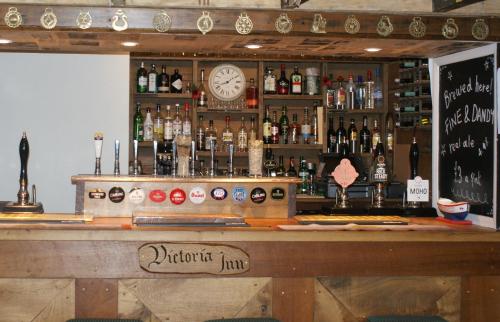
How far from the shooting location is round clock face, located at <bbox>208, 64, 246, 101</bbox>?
740cm

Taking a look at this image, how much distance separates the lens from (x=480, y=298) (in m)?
4.01

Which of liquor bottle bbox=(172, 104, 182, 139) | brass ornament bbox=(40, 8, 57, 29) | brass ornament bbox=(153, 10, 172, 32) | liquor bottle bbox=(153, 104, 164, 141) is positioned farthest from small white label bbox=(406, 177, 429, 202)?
liquor bottle bbox=(153, 104, 164, 141)

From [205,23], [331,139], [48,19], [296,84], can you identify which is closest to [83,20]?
[48,19]

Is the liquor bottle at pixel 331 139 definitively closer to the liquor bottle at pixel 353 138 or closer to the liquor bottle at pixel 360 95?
the liquor bottle at pixel 353 138

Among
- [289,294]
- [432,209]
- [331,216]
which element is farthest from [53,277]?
[432,209]

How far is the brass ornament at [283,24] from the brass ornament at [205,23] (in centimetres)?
35

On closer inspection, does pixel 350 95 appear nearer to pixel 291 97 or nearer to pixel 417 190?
pixel 291 97

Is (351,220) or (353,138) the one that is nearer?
(351,220)

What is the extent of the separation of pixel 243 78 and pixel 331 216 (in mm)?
3139

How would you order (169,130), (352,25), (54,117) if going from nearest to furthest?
(352,25), (54,117), (169,130)

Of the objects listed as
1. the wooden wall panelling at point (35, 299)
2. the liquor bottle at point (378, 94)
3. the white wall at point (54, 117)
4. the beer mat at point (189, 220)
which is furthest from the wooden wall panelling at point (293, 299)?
the liquor bottle at point (378, 94)

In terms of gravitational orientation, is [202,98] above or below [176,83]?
below

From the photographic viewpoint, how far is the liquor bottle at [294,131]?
24.3 feet

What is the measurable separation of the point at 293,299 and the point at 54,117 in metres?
3.09
